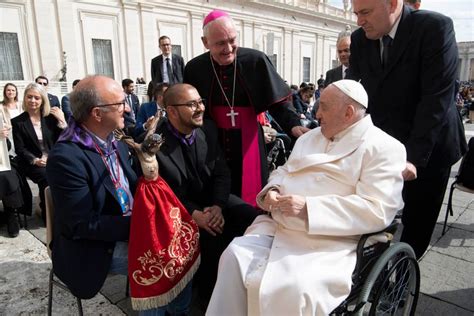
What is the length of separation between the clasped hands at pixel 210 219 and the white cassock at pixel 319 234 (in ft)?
1.45

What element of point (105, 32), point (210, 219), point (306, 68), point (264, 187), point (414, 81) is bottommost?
point (210, 219)

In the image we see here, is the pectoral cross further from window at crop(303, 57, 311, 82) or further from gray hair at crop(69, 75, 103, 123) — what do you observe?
window at crop(303, 57, 311, 82)

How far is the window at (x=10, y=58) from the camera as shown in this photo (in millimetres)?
14867

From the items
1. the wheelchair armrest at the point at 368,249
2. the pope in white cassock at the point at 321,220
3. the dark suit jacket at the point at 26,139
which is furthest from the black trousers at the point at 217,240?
the dark suit jacket at the point at 26,139

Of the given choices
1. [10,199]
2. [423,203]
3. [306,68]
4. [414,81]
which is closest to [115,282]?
[10,199]

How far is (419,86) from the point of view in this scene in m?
2.27

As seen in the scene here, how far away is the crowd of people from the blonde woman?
2.45 metres

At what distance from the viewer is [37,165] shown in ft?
13.9

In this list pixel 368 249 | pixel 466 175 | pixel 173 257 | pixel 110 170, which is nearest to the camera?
pixel 368 249

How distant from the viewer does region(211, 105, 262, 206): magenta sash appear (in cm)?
291

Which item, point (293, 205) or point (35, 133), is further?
point (35, 133)

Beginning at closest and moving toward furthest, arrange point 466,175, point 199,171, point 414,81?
point 414,81 < point 199,171 < point 466,175

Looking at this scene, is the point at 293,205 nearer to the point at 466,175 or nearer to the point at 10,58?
the point at 466,175

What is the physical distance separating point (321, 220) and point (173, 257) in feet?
2.69
